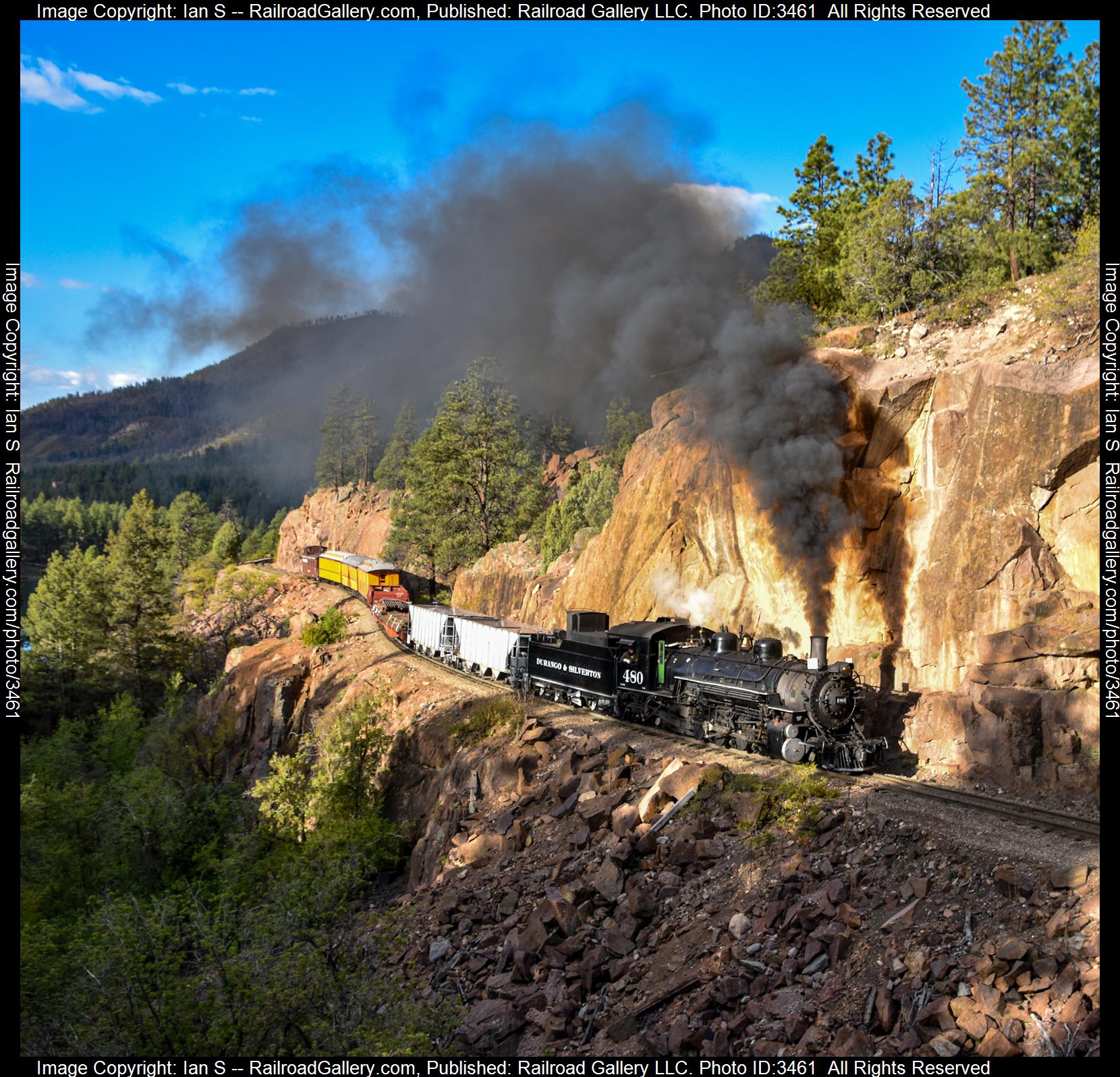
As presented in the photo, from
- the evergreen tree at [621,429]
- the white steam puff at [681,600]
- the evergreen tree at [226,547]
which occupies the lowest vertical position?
the white steam puff at [681,600]

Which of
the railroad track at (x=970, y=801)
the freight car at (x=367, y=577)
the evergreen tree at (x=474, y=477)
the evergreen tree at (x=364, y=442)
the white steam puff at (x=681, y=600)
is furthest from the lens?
the evergreen tree at (x=364, y=442)

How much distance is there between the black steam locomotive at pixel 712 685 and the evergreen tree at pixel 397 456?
4972cm

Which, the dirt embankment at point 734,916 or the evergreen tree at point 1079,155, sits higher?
the evergreen tree at point 1079,155

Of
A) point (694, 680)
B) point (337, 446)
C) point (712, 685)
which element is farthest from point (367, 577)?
point (337, 446)

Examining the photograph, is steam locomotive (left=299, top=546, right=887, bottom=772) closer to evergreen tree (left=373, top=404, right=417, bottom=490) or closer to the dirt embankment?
the dirt embankment

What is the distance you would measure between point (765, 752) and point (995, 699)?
197 inches

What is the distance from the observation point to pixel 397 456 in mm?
73000

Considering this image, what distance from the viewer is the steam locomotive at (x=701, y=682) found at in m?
16.5

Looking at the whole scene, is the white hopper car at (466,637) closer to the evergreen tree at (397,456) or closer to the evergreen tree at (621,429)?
the evergreen tree at (621,429)

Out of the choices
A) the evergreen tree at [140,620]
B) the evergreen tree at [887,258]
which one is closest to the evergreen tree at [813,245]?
the evergreen tree at [887,258]

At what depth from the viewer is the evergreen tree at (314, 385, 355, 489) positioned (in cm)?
8450

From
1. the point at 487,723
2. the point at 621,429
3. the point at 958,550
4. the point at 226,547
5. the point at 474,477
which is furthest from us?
the point at 226,547

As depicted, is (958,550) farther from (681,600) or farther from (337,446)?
(337,446)

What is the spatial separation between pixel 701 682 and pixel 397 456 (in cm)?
5849
